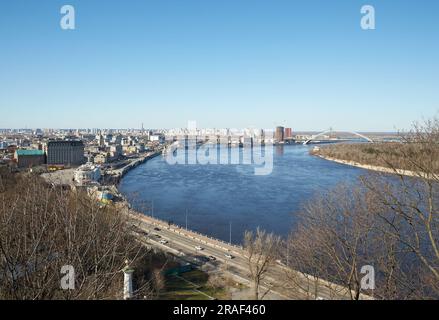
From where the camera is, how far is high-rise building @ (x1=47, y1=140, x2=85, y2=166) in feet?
59.4

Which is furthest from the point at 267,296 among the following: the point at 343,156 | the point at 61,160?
the point at 61,160

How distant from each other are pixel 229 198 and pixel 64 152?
1253 cm

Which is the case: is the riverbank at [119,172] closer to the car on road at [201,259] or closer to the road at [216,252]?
the road at [216,252]

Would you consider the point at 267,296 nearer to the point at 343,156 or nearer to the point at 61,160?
the point at 343,156

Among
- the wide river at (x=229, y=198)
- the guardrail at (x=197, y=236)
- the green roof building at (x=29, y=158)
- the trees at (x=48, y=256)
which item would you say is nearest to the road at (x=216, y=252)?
the guardrail at (x=197, y=236)

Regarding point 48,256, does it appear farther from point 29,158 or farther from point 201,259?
point 29,158

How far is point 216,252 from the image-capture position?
18.1 feet

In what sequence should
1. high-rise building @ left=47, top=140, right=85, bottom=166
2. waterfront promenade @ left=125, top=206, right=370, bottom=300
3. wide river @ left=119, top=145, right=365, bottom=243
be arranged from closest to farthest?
1. waterfront promenade @ left=125, top=206, right=370, bottom=300
2. wide river @ left=119, top=145, right=365, bottom=243
3. high-rise building @ left=47, top=140, right=85, bottom=166

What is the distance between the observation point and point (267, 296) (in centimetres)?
393

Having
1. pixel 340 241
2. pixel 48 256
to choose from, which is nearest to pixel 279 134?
pixel 340 241

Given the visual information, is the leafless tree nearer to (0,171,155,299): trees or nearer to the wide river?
(0,171,155,299): trees

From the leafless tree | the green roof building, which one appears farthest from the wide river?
the green roof building

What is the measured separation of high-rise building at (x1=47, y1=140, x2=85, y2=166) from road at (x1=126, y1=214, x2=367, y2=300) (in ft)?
41.9
